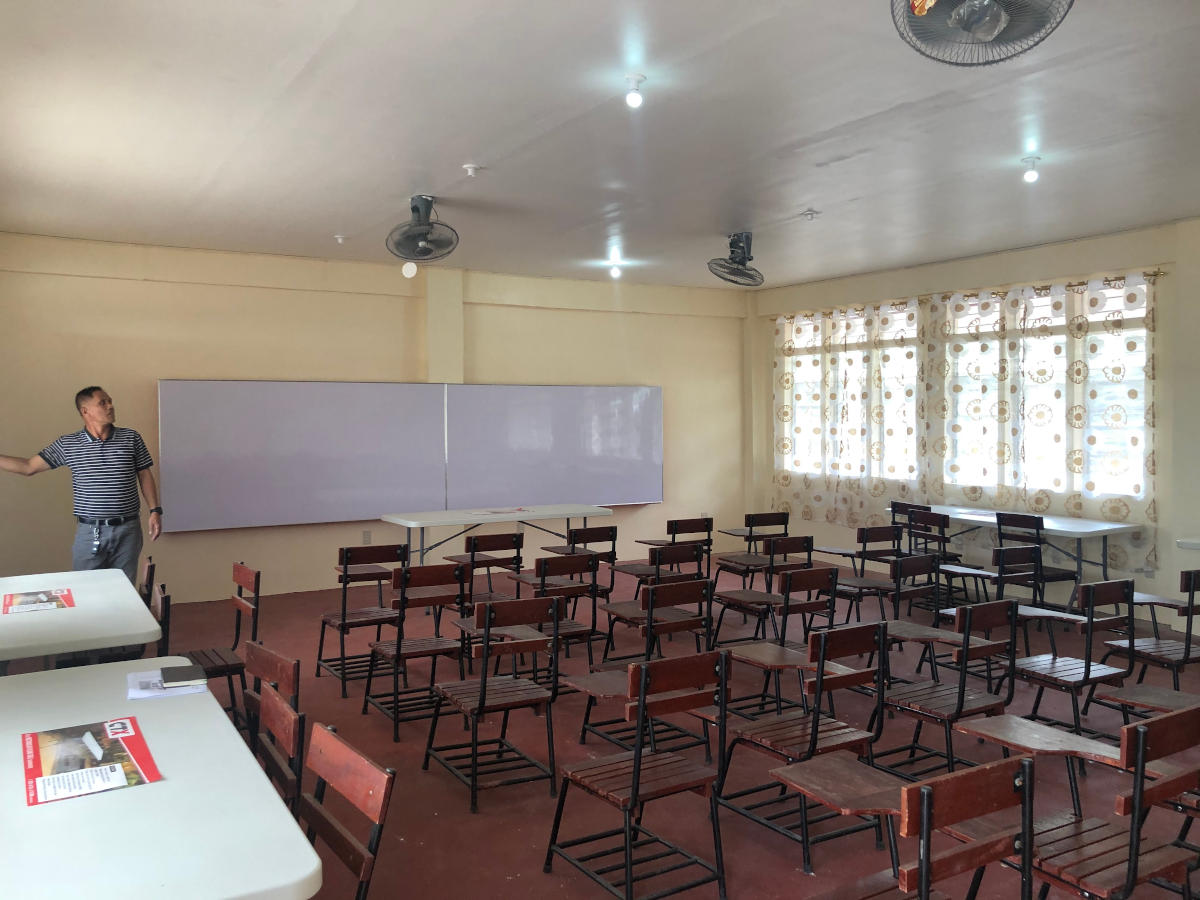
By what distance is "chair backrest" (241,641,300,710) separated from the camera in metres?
2.77

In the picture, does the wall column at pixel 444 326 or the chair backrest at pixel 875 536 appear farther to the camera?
the wall column at pixel 444 326

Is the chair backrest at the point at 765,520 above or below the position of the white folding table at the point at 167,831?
above

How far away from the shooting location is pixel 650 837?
3.38 meters

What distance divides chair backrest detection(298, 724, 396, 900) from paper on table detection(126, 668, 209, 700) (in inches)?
26.3

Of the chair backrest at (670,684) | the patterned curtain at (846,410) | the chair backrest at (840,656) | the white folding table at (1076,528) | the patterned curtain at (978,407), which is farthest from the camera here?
the patterned curtain at (846,410)

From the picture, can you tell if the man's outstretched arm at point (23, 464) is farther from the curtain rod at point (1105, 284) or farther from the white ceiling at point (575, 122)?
the curtain rod at point (1105, 284)

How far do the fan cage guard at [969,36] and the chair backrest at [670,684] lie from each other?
1.99 metres

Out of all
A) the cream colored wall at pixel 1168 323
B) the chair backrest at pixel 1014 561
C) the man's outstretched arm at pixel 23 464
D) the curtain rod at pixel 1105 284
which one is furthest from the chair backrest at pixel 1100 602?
the man's outstretched arm at pixel 23 464

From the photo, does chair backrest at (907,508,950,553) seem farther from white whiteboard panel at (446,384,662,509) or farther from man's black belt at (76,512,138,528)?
man's black belt at (76,512,138,528)

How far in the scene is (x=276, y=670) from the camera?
2.88m

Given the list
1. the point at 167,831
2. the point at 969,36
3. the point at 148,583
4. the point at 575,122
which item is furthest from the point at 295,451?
the point at 969,36

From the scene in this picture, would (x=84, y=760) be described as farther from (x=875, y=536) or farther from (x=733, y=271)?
(x=875, y=536)

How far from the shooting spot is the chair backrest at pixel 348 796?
6.25ft

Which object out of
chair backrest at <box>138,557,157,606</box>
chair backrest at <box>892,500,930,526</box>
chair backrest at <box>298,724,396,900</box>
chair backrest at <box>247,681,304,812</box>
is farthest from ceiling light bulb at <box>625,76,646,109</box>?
chair backrest at <box>892,500,930,526</box>
